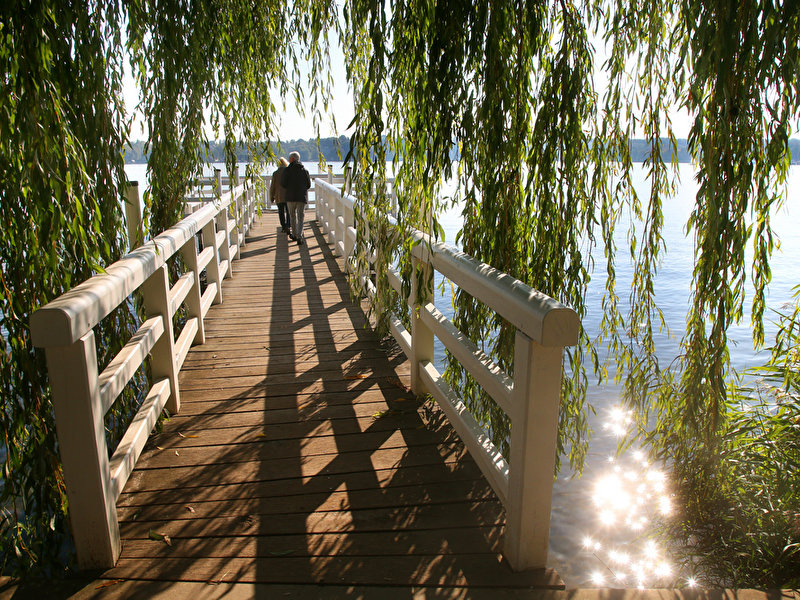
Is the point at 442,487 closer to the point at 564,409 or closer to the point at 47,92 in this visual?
the point at 564,409

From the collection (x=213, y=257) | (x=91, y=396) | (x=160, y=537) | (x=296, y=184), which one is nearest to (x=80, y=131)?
(x=91, y=396)

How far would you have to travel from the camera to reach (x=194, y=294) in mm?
4621

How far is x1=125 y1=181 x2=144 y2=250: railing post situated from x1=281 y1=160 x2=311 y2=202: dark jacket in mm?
5749

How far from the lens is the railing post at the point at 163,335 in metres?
3.31

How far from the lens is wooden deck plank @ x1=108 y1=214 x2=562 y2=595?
2.18 metres

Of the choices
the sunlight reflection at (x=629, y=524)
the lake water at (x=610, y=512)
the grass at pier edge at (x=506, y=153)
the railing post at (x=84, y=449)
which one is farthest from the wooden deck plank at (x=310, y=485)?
the sunlight reflection at (x=629, y=524)

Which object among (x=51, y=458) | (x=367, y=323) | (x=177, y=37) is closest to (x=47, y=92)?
(x=177, y=37)

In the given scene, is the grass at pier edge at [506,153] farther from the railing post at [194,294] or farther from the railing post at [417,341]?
the railing post at [194,294]

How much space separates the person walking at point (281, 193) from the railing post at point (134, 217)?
20.2ft

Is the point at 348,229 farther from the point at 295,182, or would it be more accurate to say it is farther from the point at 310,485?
the point at 310,485

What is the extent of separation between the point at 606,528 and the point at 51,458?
2966 mm

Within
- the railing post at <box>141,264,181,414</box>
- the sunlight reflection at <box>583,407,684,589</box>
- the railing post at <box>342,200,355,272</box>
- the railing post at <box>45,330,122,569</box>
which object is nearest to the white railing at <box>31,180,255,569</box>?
the railing post at <box>45,330,122,569</box>

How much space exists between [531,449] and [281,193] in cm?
853

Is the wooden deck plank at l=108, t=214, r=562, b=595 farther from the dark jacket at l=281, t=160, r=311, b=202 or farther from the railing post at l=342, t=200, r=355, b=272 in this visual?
the dark jacket at l=281, t=160, r=311, b=202
